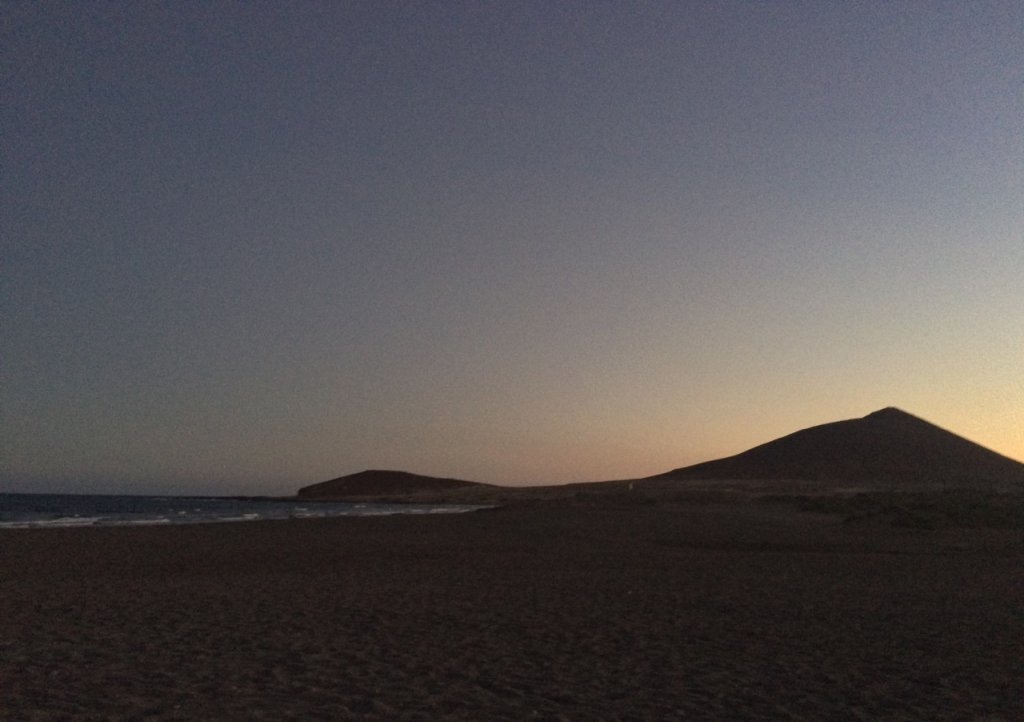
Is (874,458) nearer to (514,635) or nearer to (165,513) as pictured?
(165,513)

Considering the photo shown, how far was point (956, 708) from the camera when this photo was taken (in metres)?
8.24

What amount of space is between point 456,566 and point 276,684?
11.9 metres

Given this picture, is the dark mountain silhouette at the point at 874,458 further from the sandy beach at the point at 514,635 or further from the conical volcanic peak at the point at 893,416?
the sandy beach at the point at 514,635

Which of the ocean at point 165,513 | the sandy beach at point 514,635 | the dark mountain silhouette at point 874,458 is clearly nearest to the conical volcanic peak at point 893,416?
the dark mountain silhouette at point 874,458

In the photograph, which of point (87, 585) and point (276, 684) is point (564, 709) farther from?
point (87, 585)

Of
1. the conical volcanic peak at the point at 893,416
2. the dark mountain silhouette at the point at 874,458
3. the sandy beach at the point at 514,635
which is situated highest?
the conical volcanic peak at the point at 893,416

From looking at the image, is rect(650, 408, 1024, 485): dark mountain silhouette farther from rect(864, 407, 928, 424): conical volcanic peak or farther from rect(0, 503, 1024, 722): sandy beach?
rect(0, 503, 1024, 722): sandy beach

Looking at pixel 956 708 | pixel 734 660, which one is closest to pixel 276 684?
pixel 734 660

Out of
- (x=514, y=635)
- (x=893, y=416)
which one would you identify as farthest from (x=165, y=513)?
(x=893, y=416)

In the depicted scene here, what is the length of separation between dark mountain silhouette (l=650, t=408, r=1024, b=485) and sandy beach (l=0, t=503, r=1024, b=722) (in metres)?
80.1

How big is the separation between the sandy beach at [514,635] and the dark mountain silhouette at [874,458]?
80.1 metres

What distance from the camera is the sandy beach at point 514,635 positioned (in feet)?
27.2

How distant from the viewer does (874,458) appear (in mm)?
109750

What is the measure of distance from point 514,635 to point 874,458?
4259 inches
